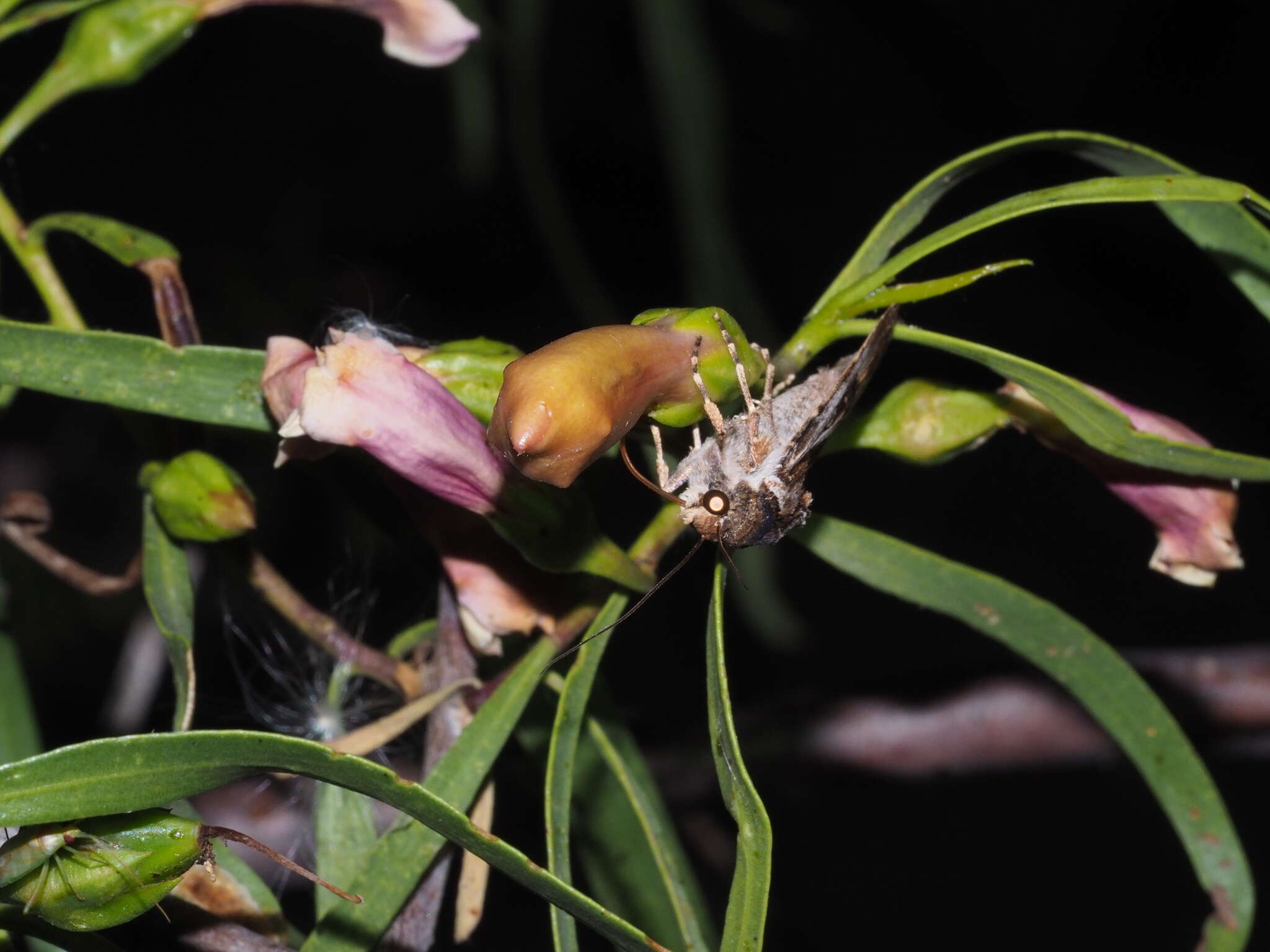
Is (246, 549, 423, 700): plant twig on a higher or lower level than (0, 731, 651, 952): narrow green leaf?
higher

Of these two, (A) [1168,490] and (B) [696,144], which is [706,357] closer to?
(A) [1168,490]

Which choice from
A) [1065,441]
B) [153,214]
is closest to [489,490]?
[1065,441]

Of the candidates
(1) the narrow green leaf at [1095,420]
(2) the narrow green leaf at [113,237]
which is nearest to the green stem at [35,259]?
(2) the narrow green leaf at [113,237]

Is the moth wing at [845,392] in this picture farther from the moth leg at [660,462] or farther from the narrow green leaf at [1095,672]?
the narrow green leaf at [1095,672]

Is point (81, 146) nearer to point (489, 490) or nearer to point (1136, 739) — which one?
point (489, 490)

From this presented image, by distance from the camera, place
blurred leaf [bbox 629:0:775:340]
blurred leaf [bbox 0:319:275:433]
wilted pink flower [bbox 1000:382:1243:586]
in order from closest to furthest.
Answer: blurred leaf [bbox 0:319:275:433], wilted pink flower [bbox 1000:382:1243:586], blurred leaf [bbox 629:0:775:340]

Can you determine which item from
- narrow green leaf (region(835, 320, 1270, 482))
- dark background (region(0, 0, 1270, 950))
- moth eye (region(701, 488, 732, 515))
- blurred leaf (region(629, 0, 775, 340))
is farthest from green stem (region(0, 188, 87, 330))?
blurred leaf (region(629, 0, 775, 340))

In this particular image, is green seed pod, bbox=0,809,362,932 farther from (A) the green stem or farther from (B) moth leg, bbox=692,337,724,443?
(A) the green stem
